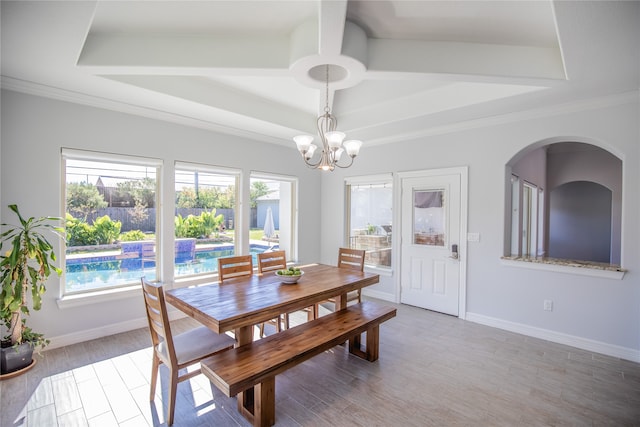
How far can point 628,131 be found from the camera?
2.92 metres

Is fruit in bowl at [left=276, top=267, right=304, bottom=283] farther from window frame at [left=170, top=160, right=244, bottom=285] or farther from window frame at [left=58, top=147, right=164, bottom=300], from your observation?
window frame at [left=58, top=147, right=164, bottom=300]

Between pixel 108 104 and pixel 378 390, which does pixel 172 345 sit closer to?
pixel 378 390

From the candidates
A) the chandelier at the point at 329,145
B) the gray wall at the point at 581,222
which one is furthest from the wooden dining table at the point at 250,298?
the gray wall at the point at 581,222

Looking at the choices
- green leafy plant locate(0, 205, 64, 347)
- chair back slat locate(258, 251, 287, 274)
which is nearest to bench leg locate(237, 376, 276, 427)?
chair back slat locate(258, 251, 287, 274)

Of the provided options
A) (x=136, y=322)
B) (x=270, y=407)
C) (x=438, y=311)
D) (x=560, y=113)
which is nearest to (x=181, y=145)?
(x=136, y=322)

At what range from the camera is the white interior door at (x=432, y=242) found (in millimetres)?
4066

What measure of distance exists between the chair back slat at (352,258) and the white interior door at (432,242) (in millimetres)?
1090

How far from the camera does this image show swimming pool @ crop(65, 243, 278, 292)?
324cm

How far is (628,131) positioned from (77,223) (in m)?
5.74

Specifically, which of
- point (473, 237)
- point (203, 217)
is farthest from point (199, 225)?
point (473, 237)

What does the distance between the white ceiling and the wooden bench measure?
2.14 meters

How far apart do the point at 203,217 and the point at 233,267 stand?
48.4 inches

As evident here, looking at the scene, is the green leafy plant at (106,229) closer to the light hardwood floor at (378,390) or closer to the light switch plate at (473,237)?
the light hardwood floor at (378,390)

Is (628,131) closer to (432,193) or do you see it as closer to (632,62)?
(632,62)
